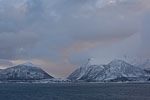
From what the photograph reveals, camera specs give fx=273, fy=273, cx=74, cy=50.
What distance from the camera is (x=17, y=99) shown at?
140 metres

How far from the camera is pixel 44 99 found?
135 m

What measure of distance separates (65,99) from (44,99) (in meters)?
10.4

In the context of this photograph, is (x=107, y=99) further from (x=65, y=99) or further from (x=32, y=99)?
(x=32, y=99)

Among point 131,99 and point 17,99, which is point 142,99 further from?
point 17,99

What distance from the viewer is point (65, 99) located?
135125mm

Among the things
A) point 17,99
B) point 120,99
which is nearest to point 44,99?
point 17,99

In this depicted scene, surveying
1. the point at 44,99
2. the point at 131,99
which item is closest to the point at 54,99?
the point at 44,99

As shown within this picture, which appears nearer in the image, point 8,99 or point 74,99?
point 74,99

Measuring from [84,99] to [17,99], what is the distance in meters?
34.8

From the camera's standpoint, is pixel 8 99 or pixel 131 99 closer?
pixel 131 99

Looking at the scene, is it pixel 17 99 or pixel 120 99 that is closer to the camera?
pixel 120 99

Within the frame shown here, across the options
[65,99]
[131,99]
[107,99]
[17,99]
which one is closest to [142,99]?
[131,99]

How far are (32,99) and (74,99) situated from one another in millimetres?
21395

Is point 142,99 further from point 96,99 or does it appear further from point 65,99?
point 65,99
